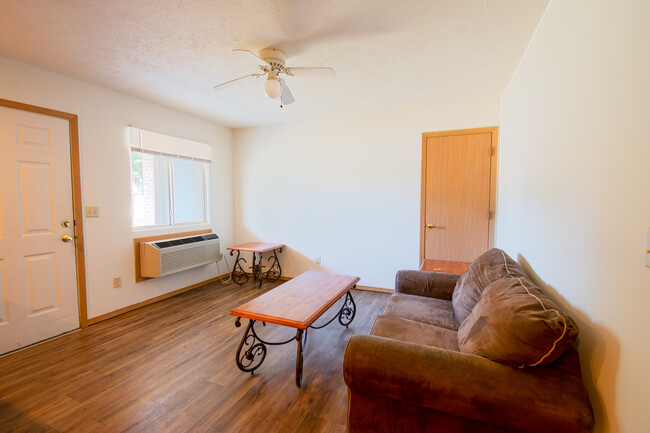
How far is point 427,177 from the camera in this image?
3408mm

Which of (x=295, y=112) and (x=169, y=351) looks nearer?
(x=169, y=351)

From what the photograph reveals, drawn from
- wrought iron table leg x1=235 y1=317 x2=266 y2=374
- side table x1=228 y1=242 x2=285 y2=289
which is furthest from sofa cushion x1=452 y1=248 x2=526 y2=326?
side table x1=228 y1=242 x2=285 y2=289

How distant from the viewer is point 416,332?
1.67m


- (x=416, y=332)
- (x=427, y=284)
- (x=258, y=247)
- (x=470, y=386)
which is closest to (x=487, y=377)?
(x=470, y=386)

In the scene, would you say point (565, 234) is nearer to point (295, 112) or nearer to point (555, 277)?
point (555, 277)

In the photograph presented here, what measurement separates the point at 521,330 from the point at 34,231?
3535mm

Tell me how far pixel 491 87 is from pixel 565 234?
219cm

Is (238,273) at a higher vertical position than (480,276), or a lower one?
lower

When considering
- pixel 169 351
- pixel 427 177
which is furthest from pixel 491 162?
pixel 169 351

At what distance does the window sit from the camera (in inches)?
126

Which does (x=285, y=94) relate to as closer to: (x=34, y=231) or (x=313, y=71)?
(x=313, y=71)

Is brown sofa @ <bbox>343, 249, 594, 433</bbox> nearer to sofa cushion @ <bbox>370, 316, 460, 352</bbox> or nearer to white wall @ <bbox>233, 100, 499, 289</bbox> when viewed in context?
sofa cushion @ <bbox>370, 316, 460, 352</bbox>

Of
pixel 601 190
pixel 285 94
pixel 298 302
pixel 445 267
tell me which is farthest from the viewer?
pixel 445 267

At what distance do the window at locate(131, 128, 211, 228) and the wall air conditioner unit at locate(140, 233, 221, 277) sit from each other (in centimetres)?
30
